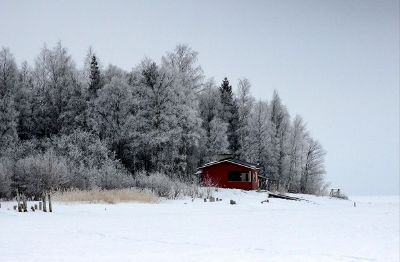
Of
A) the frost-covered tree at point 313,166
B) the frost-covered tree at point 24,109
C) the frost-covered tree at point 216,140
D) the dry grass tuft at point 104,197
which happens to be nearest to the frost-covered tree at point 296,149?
the frost-covered tree at point 313,166

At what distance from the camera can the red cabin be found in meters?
51.8

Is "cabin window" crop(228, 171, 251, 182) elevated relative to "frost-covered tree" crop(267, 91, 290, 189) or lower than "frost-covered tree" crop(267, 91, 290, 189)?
lower

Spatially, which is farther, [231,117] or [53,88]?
[231,117]

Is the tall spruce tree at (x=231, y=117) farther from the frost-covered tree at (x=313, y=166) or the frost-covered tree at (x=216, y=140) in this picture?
the frost-covered tree at (x=313, y=166)

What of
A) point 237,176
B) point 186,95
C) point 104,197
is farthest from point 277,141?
point 104,197

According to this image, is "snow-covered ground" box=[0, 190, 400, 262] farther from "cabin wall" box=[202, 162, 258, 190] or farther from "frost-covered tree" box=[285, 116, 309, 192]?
"frost-covered tree" box=[285, 116, 309, 192]

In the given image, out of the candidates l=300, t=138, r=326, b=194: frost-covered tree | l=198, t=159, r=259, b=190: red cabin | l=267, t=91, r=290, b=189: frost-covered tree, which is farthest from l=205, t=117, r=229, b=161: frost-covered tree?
l=300, t=138, r=326, b=194: frost-covered tree

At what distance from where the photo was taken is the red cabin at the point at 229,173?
170ft

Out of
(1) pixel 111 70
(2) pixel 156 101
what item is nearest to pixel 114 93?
(2) pixel 156 101

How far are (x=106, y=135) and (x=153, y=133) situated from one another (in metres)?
5.34

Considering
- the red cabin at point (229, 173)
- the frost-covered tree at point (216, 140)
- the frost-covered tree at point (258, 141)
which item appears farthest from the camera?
the frost-covered tree at point (258, 141)

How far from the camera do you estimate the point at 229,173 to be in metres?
53.5

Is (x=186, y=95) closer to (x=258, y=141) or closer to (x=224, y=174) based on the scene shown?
(x=224, y=174)

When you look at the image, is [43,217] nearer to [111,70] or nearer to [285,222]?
[285,222]
